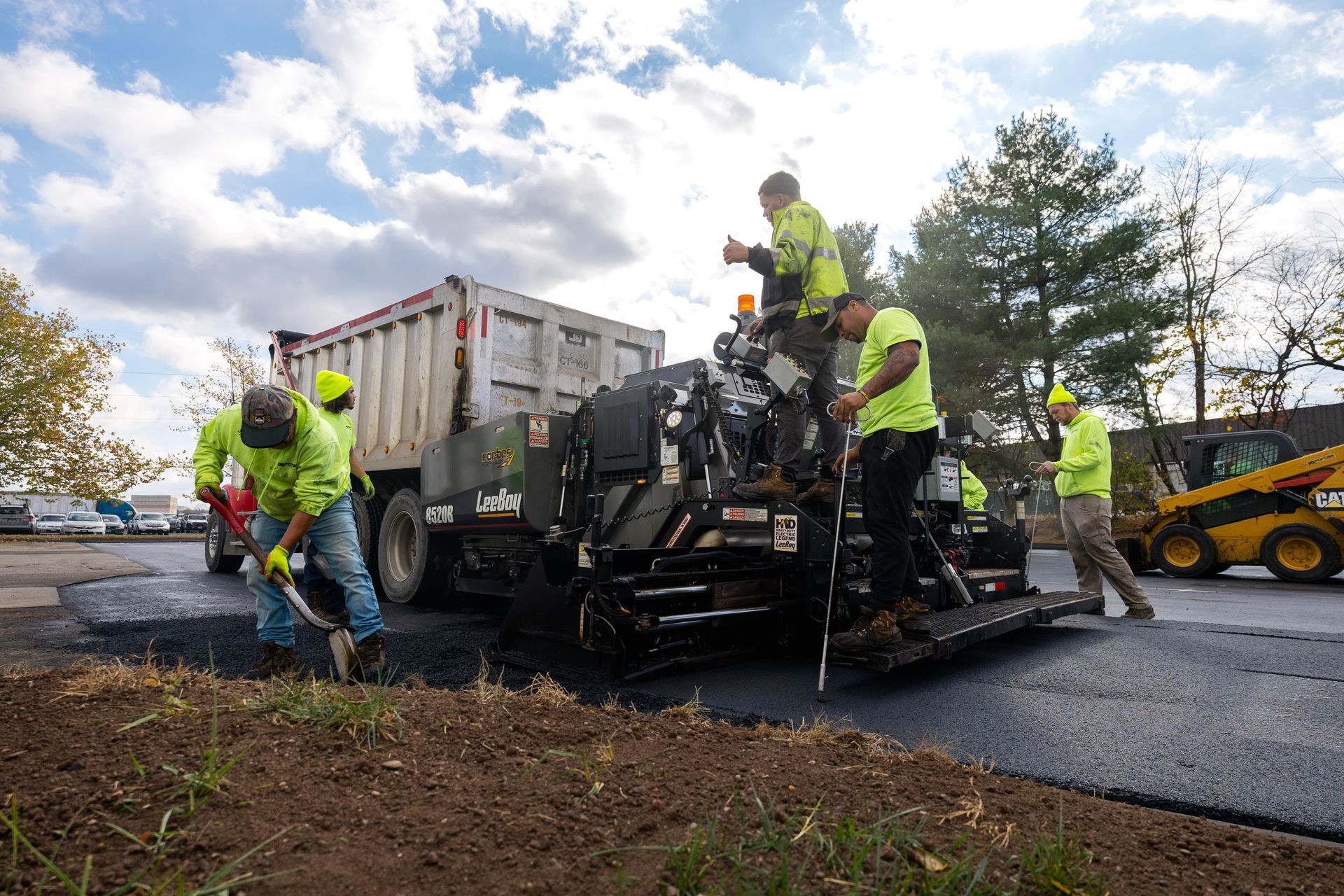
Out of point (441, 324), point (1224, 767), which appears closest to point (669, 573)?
point (1224, 767)

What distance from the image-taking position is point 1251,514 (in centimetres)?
1020

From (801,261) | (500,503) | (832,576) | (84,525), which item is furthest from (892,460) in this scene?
(84,525)

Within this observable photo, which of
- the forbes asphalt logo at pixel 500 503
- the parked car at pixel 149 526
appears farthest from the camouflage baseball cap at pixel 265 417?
the parked car at pixel 149 526

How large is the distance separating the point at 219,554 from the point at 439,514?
5687 mm

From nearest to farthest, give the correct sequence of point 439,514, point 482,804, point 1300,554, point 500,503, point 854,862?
point 854,862, point 482,804, point 500,503, point 439,514, point 1300,554

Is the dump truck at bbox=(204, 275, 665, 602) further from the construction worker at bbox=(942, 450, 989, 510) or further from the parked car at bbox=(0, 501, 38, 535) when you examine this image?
the parked car at bbox=(0, 501, 38, 535)

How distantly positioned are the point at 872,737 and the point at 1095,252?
63.0 feet

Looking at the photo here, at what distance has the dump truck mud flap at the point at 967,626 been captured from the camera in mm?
3375

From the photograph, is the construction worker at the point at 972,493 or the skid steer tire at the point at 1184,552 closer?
the construction worker at the point at 972,493

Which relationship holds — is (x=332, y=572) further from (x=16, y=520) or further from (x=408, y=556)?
(x=16, y=520)

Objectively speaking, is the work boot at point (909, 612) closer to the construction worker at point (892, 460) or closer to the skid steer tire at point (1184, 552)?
the construction worker at point (892, 460)

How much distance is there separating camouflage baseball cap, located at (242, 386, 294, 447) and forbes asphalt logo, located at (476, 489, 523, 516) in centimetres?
203

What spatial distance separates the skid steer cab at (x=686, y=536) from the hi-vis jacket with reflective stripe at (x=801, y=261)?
1.24ft

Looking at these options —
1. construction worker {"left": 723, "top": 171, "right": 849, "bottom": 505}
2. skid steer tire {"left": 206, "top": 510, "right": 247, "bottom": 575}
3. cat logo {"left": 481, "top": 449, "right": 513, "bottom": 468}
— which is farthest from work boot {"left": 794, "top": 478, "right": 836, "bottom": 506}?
skid steer tire {"left": 206, "top": 510, "right": 247, "bottom": 575}
